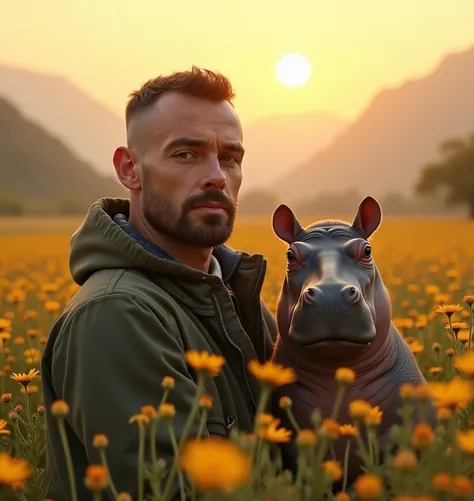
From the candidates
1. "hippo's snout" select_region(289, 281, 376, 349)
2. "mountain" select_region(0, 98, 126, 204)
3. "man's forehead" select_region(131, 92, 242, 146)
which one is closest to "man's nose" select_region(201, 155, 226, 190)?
"man's forehead" select_region(131, 92, 242, 146)

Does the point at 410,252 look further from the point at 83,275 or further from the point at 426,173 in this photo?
the point at 426,173

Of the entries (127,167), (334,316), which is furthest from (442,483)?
(127,167)

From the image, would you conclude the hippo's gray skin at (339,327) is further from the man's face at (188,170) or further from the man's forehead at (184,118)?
the man's forehead at (184,118)

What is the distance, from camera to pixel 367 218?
3508mm

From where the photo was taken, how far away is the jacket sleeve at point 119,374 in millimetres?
2602

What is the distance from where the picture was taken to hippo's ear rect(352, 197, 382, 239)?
3479 mm

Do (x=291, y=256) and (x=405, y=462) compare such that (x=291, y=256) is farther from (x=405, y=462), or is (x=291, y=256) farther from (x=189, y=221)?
(x=405, y=462)

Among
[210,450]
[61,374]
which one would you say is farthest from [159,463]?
[61,374]

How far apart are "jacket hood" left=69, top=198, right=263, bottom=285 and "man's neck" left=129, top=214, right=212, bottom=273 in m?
0.13

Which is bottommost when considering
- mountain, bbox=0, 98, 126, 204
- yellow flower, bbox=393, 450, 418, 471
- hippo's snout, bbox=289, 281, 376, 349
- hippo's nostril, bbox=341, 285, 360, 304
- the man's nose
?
yellow flower, bbox=393, 450, 418, 471

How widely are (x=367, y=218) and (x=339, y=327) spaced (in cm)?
82

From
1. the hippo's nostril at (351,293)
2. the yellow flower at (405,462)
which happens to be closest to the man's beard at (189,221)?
the hippo's nostril at (351,293)

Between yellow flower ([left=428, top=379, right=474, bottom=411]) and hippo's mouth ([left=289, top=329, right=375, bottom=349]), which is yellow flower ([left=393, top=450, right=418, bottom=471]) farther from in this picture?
hippo's mouth ([left=289, top=329, right=375, bottom=349])

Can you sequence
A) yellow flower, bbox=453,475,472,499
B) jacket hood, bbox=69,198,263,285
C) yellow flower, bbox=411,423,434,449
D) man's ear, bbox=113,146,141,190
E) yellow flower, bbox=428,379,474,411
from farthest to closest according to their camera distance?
man's ear, bbox=113,146,141,190 < jacket hood, bbox=69,198,263,285 < yellow flower, bbox=428,379,474,411 < yellow flower, bbox=411,423,434,449 < yellow flower, bbox=453,475,472,499
